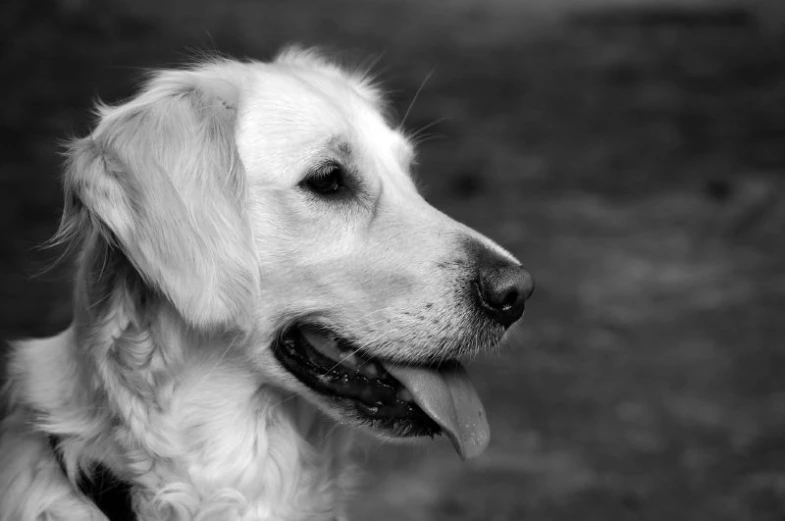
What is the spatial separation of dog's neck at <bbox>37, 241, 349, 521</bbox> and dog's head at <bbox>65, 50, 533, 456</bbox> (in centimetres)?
10

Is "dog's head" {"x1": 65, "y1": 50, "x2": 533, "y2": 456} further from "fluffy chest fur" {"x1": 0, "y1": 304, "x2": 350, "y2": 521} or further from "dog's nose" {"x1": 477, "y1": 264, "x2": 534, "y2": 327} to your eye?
"fluffy chest fur" {"x1": 0, "y1": 304, "x2": 350, "y2": 521}

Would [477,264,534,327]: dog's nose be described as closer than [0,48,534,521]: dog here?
No

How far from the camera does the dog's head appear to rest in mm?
2580

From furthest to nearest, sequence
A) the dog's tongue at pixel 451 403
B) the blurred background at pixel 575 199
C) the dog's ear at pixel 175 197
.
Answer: the blurred background at pixel 575 199 < the dog's tongue at pixel 451 403 < the dog's ear at pixel 175 197

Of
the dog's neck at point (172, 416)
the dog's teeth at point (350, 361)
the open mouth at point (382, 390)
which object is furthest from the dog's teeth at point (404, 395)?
the dog's neck at point (172, 416)

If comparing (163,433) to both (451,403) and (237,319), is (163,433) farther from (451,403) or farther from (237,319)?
(451,403)

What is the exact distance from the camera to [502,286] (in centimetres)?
281

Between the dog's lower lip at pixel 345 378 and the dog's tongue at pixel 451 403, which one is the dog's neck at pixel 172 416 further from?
the dog's tongue at pixel 451 403

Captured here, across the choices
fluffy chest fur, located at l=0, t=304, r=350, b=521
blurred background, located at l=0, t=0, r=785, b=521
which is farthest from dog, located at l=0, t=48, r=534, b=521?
blurred background, located at l=0, t=0, r=785, b=521

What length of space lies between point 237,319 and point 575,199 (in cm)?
576

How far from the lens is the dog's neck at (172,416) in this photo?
262cm

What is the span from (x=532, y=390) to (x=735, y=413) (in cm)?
103

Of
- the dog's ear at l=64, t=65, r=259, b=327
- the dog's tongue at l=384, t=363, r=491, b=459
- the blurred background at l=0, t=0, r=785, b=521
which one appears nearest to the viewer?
the dog's ear at l=64, t=65, r=259, b=327

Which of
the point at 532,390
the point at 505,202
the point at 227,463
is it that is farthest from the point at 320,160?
the point at 505,202
